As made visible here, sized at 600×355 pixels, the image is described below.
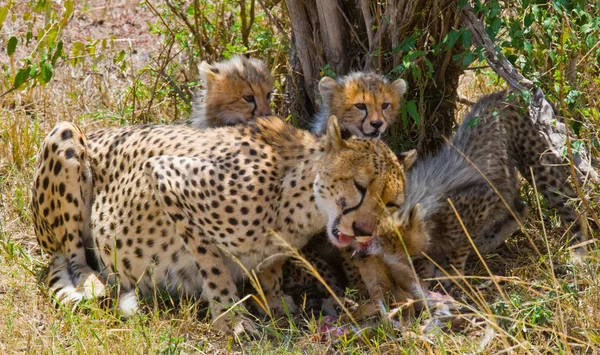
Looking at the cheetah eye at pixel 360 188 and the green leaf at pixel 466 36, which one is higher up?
the green leaf at pixel 466 36

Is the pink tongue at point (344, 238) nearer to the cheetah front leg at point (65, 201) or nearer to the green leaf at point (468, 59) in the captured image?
the green leaf at point (468, 59)

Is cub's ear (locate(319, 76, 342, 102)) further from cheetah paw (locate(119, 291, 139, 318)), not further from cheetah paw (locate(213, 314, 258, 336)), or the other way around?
cheetah paw (locate(119, 291, 139, 318))

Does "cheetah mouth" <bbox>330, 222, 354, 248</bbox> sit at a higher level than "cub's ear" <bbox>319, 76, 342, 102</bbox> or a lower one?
lower

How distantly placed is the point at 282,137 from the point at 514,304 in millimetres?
1217

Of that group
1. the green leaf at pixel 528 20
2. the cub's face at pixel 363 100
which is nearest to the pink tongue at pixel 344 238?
the cub's face at pixel 363 100

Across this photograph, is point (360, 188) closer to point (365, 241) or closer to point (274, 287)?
point (365, 241)

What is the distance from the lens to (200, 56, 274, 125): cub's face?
4559 mm

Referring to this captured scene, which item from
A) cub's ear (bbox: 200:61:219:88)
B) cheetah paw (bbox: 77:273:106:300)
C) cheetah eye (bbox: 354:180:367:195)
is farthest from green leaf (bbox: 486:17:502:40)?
cheetah paw (bbox: 77:273:106:300)

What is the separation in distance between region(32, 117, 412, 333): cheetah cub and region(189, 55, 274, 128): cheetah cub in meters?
0.40

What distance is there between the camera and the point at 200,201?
375cm

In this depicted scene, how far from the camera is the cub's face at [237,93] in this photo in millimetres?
4559

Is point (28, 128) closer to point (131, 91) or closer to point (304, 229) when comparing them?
point (131, 91)

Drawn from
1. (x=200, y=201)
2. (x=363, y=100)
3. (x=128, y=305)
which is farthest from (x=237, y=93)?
(x=128, y=305)

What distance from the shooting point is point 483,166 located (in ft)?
14.1
